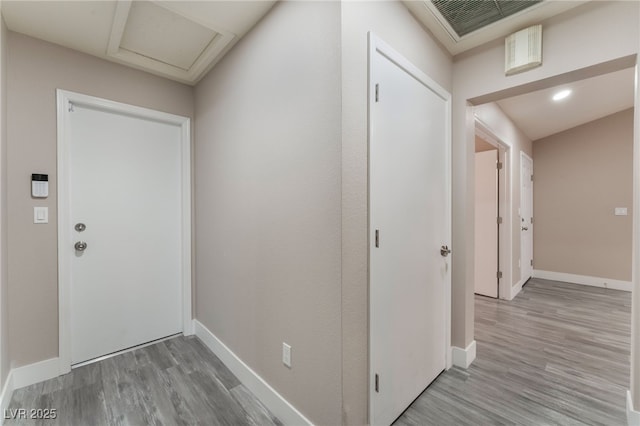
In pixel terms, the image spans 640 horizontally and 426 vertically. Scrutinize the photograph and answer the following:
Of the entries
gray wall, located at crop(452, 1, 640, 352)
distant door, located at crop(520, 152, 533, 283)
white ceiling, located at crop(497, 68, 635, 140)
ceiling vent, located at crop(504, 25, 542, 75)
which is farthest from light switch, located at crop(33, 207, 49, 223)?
distant door, located at crop(520, 152, 533, 283)

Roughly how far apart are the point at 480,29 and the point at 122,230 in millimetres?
3171

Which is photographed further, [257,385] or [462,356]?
[462,356]

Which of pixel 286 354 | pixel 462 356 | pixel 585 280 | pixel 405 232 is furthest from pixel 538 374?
pixel 585 280

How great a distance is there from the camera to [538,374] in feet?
6.64

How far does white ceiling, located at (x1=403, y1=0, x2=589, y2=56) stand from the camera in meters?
1.59

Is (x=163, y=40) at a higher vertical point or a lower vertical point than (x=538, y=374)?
higher

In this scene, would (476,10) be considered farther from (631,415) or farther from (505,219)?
(505,219)

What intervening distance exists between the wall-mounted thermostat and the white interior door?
0.53 feet

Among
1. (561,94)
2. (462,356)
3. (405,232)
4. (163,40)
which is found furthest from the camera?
(561,94)

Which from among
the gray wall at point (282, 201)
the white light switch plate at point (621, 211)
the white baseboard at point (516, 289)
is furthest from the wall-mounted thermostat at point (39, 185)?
the white light switch plate at point (621, 211)

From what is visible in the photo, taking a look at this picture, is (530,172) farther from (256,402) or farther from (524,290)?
(256,402)

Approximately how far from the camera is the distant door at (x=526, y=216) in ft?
14.0

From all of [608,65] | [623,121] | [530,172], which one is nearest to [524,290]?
[530,172]

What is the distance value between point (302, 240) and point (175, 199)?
178 cm
